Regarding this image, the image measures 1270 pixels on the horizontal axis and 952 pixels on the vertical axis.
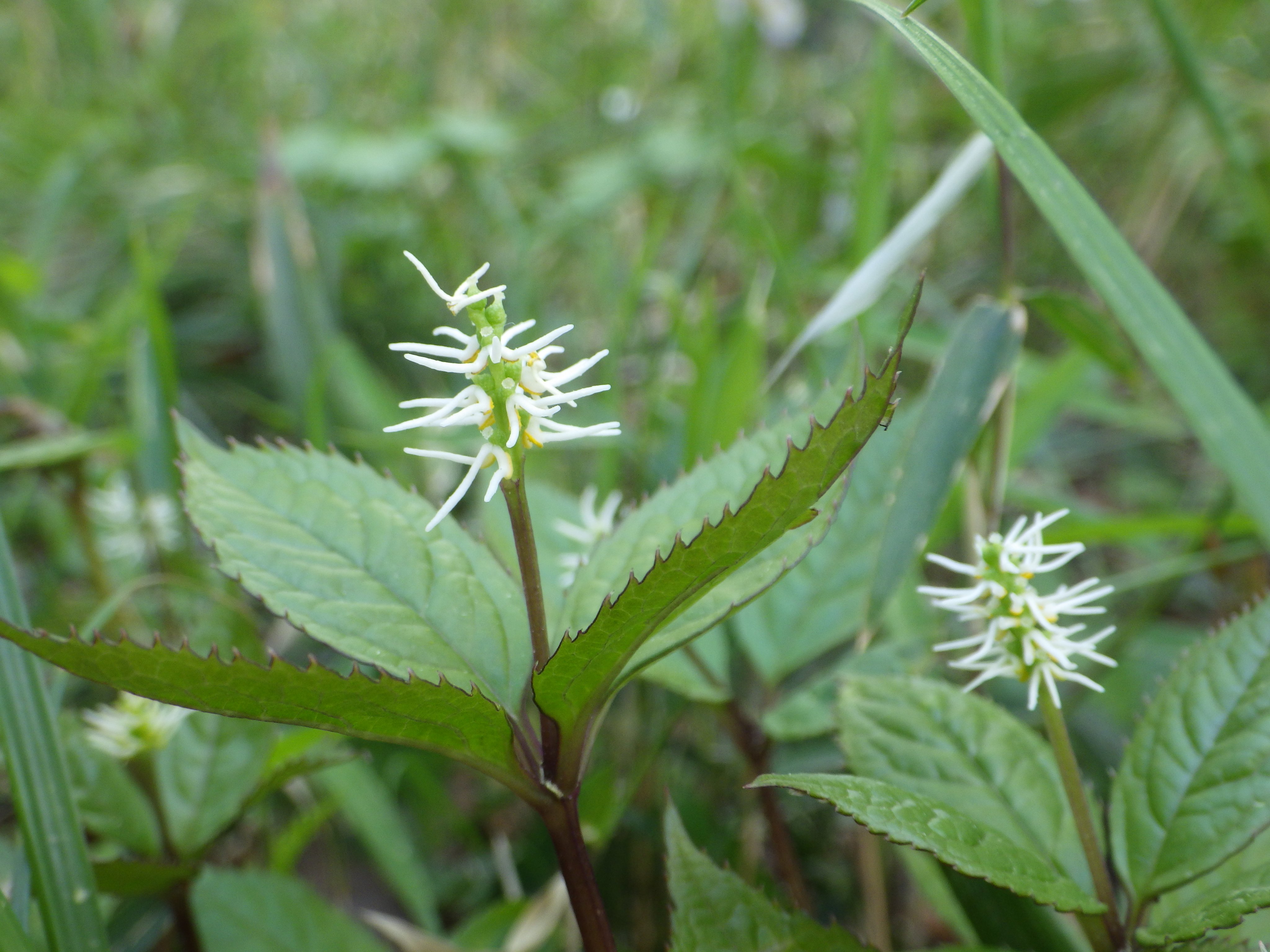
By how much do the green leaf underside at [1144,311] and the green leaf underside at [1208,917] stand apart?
21 cm

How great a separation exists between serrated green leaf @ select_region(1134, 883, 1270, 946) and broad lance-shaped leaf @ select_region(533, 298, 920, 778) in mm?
220

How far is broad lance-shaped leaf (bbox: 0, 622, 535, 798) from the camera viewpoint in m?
0.33

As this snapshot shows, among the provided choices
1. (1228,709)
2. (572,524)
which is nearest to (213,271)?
(572,524)

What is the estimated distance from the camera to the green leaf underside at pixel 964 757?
1.54 feet

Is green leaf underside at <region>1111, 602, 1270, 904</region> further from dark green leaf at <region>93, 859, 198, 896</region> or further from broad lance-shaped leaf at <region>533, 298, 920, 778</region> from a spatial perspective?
dark green leaf at <region>93, 859, 198, 896</region>

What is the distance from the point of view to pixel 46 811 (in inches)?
19.5

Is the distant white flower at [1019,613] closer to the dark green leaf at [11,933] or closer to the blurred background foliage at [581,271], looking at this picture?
the blurred background foliage at [581,271]

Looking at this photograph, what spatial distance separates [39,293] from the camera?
1.47 m

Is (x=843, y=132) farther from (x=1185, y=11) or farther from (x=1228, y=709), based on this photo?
(x=1228, y=709)

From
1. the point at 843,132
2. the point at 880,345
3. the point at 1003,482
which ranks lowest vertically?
the point at 1003,482

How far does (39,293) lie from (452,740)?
1.43m

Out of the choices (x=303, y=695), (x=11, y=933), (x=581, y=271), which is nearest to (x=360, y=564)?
(x=303, y=695)

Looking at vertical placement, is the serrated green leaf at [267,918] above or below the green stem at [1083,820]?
above

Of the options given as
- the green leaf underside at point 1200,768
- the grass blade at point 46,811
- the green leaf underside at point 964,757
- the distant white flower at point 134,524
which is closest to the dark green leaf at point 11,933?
the grass blade at point 46,811
